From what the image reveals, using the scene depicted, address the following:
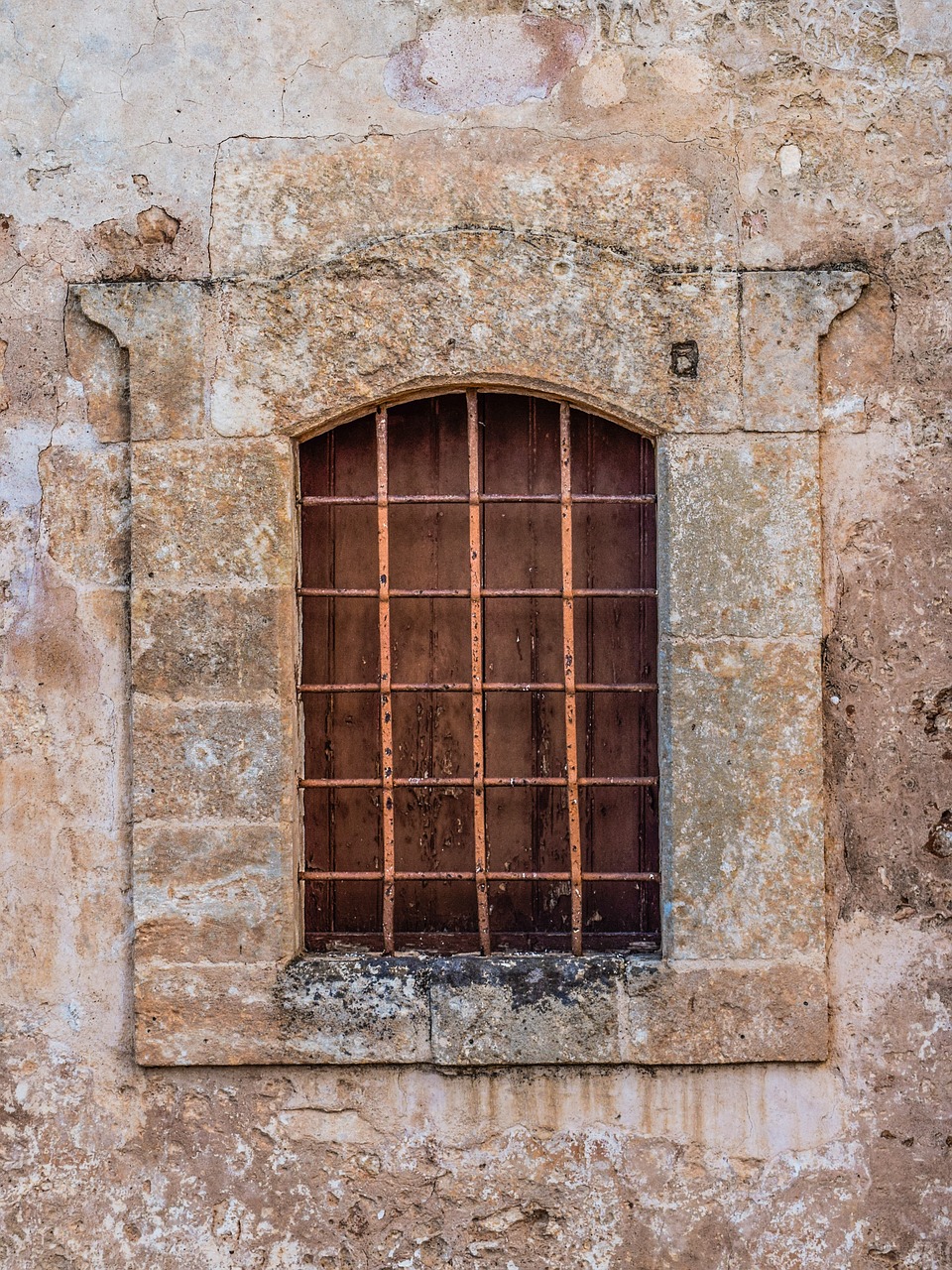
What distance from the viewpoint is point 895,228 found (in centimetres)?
258

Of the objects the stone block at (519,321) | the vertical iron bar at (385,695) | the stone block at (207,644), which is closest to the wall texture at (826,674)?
the stone block at (207,644)

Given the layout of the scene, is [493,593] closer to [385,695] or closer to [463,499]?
[463,499]

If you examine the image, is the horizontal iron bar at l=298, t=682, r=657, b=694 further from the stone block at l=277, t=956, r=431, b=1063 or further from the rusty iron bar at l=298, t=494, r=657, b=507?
the stone block at l=277, t=956, r=431, b=1063

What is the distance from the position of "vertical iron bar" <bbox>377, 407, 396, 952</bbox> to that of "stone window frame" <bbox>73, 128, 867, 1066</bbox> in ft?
0.33

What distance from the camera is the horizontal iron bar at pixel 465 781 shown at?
2.64m

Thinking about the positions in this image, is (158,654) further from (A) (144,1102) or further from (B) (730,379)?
(B) (730,379)

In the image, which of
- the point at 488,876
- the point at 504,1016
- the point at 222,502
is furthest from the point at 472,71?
the point at 504,1016

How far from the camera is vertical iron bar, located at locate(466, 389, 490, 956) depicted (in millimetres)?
2625

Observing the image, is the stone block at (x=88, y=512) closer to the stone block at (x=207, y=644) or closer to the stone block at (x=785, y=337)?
the stone block at (x=207, y=644)

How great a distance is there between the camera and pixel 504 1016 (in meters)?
2.49

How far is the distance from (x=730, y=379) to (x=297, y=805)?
1.55m

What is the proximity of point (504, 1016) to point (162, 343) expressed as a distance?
6.18 ft

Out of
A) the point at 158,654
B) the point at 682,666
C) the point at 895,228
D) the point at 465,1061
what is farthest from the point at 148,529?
the point at 895,228

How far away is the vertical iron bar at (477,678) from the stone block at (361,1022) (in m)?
0.23
